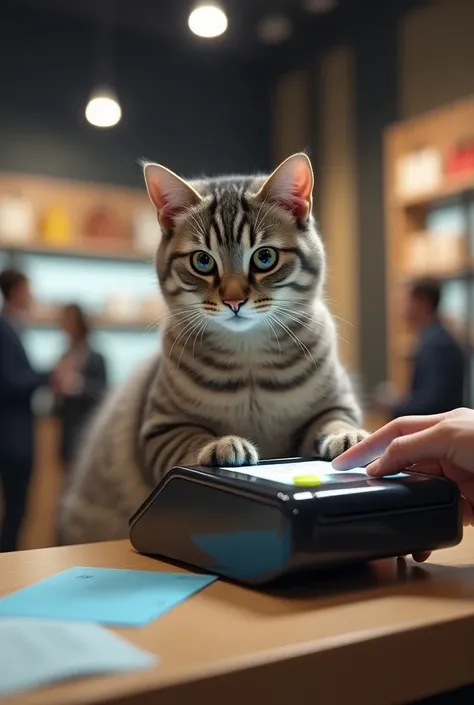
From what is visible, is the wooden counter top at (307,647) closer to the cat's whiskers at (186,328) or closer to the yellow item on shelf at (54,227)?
the cat's whiskers at (186,328)

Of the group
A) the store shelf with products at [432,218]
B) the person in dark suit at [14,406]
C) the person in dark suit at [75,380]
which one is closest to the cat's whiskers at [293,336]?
the person in dark suit at [14,406]

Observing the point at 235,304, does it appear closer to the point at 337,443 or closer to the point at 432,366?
the point at 337,443

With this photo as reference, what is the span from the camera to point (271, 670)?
1.78ft

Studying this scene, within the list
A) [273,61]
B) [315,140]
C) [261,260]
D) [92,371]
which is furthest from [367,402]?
[261,260]

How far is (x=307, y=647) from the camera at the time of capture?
1.86 feet

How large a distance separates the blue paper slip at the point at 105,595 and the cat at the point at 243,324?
0.35 m

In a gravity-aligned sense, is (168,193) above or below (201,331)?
above

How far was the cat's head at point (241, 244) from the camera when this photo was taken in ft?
3.99

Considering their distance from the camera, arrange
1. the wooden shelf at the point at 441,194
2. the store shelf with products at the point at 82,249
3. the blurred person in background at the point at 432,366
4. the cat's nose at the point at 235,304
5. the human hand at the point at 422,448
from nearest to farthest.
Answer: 1. the human hand at the point at 422,448
2. the cat's nose at the point at 235,304
3. the blurred person in background at the point at 432,366
4. the wooden shelf at the point at 441,194
5. the store shelf with products at the point at 82,249

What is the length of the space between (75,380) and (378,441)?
349cm

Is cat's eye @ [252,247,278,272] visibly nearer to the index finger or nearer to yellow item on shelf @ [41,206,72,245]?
the index finger

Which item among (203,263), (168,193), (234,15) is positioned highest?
(234,15)

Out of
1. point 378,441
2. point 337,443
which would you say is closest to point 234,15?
point 337,443

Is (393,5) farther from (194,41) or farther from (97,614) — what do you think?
(97,614)
